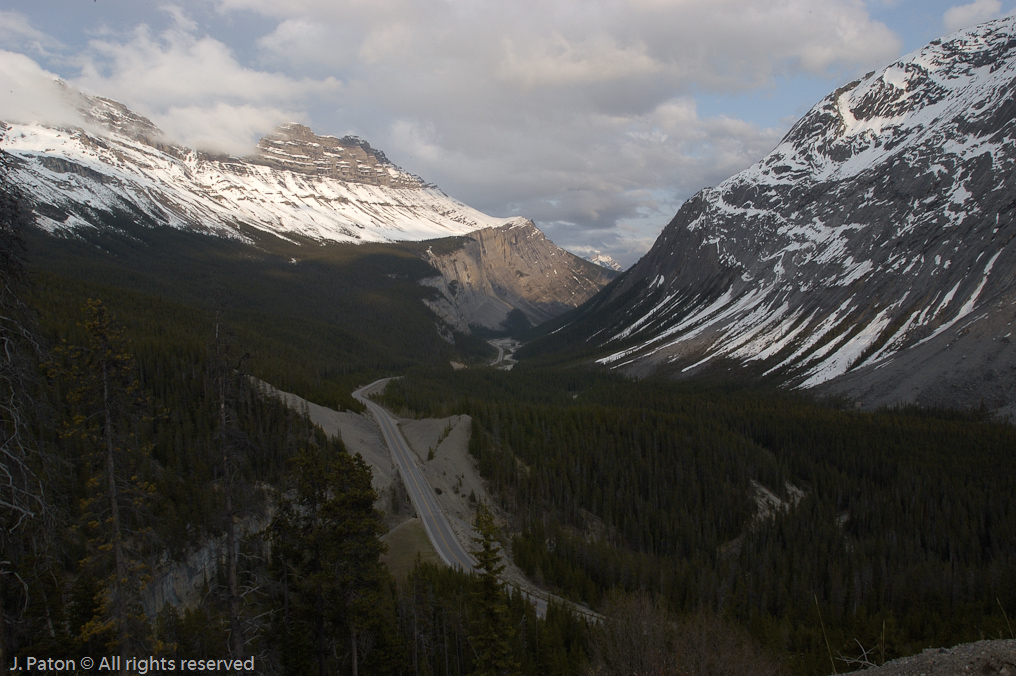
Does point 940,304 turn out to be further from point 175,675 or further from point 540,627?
point 175,675

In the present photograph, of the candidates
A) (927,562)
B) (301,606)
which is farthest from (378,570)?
(927,562)

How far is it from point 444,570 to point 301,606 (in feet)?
61.2

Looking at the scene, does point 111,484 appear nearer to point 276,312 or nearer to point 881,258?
point 276,312

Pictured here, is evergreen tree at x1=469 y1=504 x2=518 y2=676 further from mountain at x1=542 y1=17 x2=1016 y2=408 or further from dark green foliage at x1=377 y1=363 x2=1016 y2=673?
mountain at x1=542 y1=17 x2=1016 y2=408

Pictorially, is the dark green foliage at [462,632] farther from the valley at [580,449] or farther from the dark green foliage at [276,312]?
the dark green foliage at [276,312]

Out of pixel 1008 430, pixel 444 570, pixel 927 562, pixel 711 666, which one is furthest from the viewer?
pixel 1008 430

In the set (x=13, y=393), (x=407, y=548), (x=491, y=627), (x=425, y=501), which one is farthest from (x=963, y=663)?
(x=425, y=501)

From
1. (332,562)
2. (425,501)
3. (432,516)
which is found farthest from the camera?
(425,501)

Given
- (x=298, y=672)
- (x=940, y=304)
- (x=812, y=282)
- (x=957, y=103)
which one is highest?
(x=957, y=103)

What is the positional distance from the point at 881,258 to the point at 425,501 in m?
132

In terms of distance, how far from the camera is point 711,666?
2152 cm

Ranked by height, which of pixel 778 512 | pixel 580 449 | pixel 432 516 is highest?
pixel 580 449

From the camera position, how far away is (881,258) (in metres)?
137

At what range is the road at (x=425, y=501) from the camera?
4425 cm
